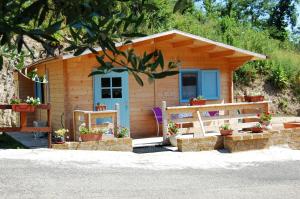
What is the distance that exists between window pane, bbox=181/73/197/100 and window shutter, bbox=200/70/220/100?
0.94 ft

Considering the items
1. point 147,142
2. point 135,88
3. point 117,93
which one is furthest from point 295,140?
point 117,93

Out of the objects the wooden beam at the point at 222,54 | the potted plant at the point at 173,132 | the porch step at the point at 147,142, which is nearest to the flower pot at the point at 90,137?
the porch step at the point at 147,142

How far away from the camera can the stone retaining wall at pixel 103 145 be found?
11.8 meters

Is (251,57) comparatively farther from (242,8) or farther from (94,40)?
(242,8)

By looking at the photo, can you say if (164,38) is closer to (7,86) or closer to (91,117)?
(91,117)

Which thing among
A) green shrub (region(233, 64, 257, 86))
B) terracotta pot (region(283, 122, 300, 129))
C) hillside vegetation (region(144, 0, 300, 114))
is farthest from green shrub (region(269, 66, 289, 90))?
terracotta pot (region(283, 122, 300, 129))

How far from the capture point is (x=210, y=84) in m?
15.0

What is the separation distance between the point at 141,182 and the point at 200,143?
4034 mm

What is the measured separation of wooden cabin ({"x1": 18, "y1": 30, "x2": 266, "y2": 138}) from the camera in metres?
13.3

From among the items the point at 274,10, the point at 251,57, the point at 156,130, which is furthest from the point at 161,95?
the point at 274,10

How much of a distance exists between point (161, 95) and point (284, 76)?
1168 cm

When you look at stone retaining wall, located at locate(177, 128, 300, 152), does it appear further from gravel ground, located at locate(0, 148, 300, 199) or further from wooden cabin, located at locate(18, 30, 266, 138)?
wooden cabin, located at locate(18, 30, 266, 138)

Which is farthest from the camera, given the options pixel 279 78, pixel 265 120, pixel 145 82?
pixel 279 78

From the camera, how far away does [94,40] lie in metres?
1.65
